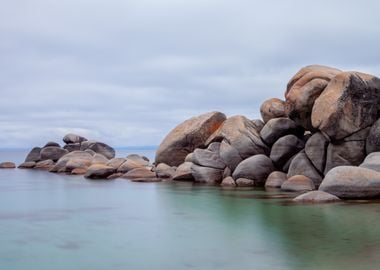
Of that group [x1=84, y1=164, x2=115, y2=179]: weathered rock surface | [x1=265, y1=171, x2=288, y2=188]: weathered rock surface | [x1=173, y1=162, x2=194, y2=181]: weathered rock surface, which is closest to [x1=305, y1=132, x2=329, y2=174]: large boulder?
[x1=265, y1=171, x2=288, y2=188]: weathered rock surface

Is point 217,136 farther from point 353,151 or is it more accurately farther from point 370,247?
point 370,247

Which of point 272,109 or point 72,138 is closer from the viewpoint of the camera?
point 272,109

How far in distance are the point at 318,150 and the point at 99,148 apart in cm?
2750

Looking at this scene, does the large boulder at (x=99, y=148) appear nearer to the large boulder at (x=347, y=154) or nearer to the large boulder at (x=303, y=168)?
the large boulder at (x=303, y=168)

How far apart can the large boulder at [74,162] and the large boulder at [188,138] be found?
8.20 m

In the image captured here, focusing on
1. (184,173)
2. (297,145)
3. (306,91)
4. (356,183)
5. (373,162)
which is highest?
(306,91)

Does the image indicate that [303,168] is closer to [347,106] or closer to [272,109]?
[347,106]

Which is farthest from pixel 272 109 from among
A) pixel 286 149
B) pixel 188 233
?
pixel 188 233

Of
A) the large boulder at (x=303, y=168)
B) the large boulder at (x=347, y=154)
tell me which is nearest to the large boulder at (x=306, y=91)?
the large boulder at (x=303, y=168)

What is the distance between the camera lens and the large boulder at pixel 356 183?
1717 cm

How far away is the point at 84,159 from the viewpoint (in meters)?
39.1

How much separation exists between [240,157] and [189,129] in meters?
6.25

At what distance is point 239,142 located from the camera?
2627cm

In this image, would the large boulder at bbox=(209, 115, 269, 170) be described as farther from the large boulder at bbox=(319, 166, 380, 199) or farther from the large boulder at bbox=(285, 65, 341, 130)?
the large boulder at bbox=(319, 166, 380, 199)
